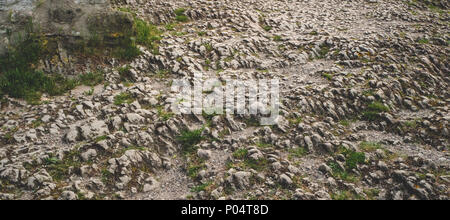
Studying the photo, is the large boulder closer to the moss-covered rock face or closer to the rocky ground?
the moss-covered rock face

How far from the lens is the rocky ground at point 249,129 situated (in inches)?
332

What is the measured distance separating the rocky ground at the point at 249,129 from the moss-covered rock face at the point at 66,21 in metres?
1.74

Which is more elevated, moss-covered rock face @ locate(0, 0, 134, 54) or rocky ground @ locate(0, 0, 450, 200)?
moss-covered rock face @ locate(0, 0, 134, 54)

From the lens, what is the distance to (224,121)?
35.6ft

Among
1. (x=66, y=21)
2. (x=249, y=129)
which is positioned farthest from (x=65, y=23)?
(x=249, y=129)

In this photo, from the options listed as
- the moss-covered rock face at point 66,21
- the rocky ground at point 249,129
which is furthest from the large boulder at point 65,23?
the rocky ground at point 249,129

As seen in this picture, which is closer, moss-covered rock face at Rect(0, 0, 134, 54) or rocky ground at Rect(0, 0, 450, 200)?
rocky ground at Rect(0, 0, 450, 200)

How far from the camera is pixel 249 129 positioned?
10.7 m

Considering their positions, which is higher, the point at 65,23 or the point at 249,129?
the point at 65,23

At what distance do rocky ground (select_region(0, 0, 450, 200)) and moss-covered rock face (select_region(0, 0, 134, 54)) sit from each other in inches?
68.6

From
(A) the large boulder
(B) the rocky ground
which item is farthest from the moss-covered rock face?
(B) the rocky ground

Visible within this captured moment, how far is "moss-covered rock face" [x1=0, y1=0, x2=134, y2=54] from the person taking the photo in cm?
1246

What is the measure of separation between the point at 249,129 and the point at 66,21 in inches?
389

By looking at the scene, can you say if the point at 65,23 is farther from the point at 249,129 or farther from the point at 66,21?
the point at 249,129
